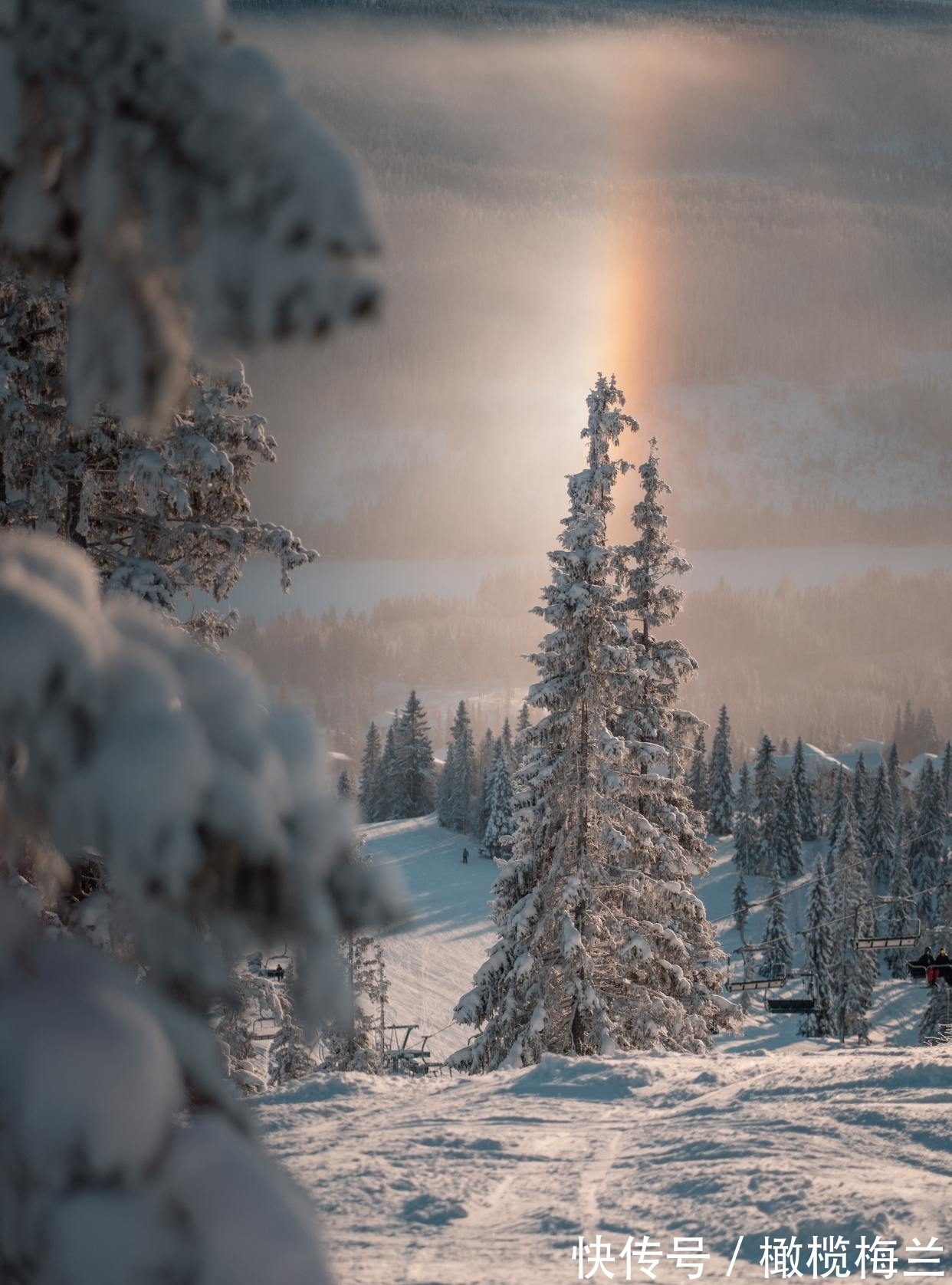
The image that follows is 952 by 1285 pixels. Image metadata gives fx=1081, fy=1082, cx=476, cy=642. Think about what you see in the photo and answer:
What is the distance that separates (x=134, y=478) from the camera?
34.4 ft

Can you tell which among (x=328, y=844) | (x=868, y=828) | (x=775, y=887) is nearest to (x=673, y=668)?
(x=328, y=844)

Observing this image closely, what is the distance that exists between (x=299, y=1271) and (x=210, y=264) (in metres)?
1.13

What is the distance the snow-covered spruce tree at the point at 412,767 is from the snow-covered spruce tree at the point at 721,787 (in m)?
28.5

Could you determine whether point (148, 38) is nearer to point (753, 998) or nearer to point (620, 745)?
point (620, 745)

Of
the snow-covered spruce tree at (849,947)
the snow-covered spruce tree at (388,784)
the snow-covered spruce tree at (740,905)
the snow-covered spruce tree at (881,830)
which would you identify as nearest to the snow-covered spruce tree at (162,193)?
the snow-covered spruce tree at (849,947)

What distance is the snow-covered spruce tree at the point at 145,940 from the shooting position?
1.16 m

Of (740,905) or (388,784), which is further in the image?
(388,784)

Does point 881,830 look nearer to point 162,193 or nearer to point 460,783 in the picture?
point 460,783

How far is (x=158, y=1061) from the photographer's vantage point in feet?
4.04

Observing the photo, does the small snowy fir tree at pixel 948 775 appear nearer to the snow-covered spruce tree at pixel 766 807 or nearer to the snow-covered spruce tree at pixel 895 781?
the snow-covered spruce tree at pixel 895 781

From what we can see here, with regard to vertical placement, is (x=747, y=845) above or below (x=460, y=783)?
below

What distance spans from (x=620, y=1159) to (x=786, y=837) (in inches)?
3850

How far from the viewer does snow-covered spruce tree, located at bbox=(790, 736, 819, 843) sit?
103 m

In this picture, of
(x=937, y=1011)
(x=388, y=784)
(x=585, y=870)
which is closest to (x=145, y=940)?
(x=585, y=870)
